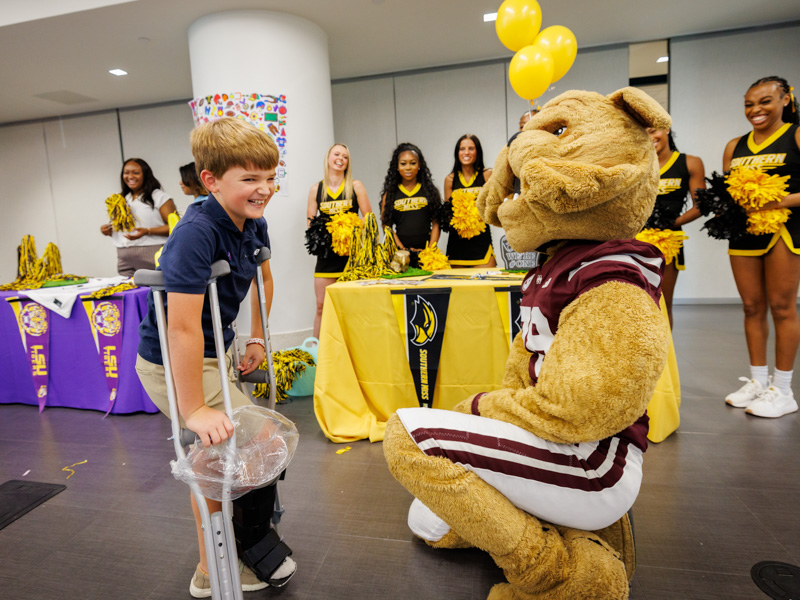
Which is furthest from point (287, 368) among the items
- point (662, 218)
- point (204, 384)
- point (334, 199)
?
point (662, 218)

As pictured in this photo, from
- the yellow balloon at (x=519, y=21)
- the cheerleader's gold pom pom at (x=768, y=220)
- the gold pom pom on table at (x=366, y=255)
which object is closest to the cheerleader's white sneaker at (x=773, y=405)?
the cheerleader's gold pom pom at (x=768, y=220)

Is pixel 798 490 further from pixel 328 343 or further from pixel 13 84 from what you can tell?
pixel 13 84

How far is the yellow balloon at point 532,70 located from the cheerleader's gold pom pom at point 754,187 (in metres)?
1.30

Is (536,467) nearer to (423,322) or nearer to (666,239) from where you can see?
(423,322)

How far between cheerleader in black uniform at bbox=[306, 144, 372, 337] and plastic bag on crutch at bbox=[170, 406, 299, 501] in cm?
268

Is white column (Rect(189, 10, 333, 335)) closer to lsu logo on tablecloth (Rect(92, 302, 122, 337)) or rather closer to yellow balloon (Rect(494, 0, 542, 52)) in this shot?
lsu logo on tablecloth (Rect(92, 302, 122, 337))

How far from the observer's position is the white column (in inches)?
158

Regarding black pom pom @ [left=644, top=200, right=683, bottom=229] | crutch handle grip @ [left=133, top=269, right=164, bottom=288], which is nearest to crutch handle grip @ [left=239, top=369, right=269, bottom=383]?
crutch handle grip @ [left=133, top=269, right=164, bottom=288]

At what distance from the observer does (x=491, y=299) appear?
2.41 meters

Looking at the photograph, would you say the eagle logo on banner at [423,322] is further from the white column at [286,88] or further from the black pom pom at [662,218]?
the white column at [286,88]

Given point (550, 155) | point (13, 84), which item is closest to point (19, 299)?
point (550, 155)

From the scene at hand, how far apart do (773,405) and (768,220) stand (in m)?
1.08

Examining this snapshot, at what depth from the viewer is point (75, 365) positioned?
3.36m

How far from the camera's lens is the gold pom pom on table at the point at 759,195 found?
2537 millimetres
